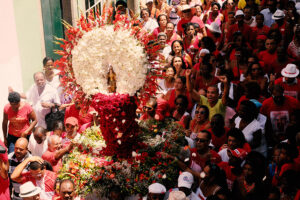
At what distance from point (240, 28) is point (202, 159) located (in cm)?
481

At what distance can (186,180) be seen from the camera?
541cm

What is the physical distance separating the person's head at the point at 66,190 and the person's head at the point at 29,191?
355 millimetres

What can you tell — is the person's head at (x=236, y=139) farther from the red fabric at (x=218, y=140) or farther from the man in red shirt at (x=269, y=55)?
the man in red shirt at (x=269, y=55)

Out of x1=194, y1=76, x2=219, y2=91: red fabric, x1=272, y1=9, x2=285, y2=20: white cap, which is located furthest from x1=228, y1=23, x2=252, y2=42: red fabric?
x1=194, y1=76, x2=219, y2=91: red fabric

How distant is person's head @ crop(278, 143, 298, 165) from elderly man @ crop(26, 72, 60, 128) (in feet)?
15.5

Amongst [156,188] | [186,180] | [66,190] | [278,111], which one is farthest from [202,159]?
[66,190]

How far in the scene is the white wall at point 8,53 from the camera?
8.72m

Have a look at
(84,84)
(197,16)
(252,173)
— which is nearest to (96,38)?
→ (84,84)

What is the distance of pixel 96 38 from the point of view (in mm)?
5754

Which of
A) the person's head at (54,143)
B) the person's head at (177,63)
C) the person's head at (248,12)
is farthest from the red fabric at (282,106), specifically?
the person's head at (248,12)

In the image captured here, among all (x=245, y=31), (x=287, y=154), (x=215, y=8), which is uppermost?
(x=215, y=8)

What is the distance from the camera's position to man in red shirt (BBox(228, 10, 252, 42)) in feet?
31.0

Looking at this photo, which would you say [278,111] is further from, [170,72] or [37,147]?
[37,147]

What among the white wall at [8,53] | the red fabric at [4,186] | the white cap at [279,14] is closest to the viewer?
the red fabric at [4,186]
